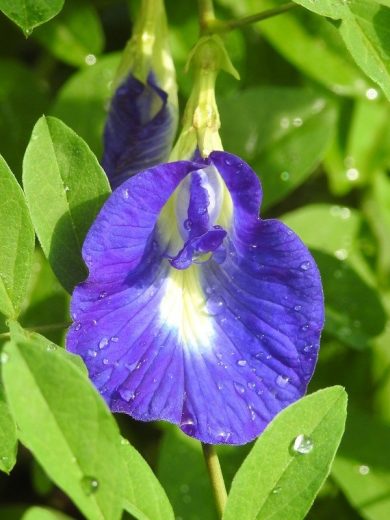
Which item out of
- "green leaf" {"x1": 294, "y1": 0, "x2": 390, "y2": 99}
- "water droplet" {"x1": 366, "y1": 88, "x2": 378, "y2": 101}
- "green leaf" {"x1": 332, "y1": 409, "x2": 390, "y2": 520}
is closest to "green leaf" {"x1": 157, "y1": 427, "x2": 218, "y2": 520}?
"green leaf" {"x1": 332, "y1": 409, "x2": 390, "y2": 520}

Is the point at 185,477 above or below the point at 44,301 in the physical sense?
below

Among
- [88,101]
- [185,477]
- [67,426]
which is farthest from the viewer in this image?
[88,101]

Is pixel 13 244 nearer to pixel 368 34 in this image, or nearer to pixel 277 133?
pixel 368 34

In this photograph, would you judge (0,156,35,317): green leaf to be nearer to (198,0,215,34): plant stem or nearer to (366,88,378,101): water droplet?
(198,0,215,34): plant stem

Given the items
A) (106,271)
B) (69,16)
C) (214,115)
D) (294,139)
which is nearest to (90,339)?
(106,271)

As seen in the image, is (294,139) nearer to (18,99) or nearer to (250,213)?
(18,99)

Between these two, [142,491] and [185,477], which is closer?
[142,491]

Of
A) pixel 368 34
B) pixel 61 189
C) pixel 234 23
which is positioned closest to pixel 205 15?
pixel 234 23
